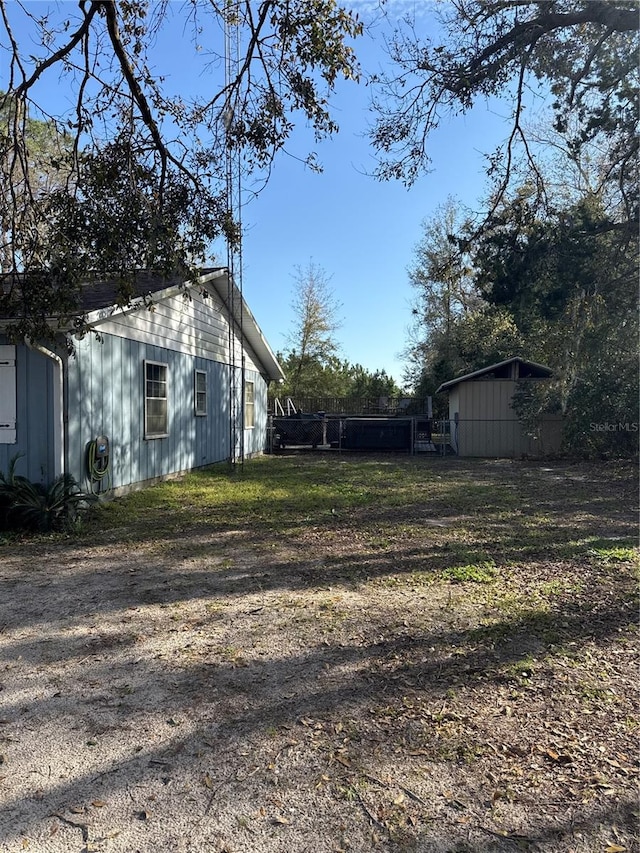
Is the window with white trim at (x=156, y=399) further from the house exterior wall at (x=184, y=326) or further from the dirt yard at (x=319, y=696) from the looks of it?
the dirt yard at (x=319, y=696)

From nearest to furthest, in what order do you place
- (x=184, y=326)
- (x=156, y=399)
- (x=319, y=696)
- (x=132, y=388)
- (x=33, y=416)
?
(x=319, y=696) → (x=33, y=416) → (x=132, y=388) → (x=156, y=399) → (x=184, y=326)

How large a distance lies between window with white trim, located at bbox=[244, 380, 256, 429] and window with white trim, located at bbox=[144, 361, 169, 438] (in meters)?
5.17

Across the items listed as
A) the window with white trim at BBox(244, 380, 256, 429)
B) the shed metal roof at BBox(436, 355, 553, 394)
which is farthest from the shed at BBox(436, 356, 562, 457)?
the window with white trim at BBox(244, 380, 256, 429)

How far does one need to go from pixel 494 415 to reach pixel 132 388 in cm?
1183

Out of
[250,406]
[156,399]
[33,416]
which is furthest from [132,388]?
[250,406]

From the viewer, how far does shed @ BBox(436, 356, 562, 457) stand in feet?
56.9

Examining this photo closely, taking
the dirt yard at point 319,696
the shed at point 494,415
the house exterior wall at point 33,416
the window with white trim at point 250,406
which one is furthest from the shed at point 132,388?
the shed at point 494,415

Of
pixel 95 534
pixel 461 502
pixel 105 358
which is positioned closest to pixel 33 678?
pixel 95 534

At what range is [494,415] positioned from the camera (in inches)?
688

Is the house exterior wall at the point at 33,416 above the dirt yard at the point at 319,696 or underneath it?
above

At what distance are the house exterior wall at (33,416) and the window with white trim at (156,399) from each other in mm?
2455

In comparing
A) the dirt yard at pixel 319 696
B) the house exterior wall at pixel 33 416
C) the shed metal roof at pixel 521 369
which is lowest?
the dirt yard at pixel 319 696

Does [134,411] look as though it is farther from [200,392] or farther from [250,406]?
[250,406]

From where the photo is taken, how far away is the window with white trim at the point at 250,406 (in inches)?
629
